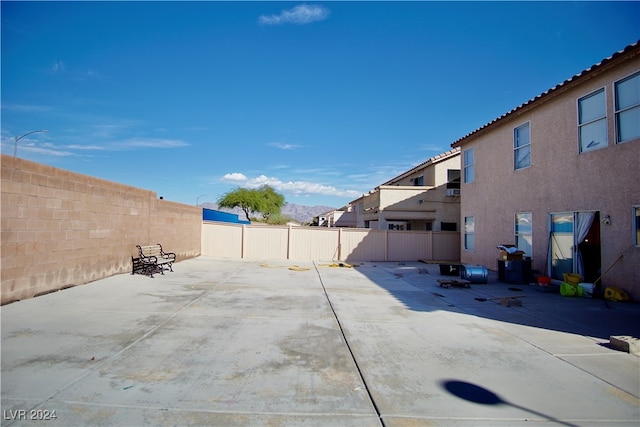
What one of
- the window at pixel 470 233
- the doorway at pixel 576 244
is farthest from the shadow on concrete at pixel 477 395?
the window at pixel 470 233

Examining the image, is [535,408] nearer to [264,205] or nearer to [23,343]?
[23,343]

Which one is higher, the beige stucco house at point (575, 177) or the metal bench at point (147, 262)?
the beige stucco house at point (575, 177)

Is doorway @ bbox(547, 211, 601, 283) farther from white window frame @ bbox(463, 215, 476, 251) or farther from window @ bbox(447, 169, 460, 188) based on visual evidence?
window @ bbox(447, 169, 460, 188)

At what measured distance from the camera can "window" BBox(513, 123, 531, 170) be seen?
12844mm

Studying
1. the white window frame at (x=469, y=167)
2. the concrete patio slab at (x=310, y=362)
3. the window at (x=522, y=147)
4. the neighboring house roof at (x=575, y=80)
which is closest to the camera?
the concrete patio slab at (x=310, y=362)

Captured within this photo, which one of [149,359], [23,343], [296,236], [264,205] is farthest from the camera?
[264,205]

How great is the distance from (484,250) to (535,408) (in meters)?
13.1

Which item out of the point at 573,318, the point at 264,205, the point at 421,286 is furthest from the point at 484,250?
the point at 264,205

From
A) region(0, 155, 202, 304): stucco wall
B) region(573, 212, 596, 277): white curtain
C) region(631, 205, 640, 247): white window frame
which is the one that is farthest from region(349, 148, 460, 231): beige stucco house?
region(0, 155, 202, 304): stucco wall

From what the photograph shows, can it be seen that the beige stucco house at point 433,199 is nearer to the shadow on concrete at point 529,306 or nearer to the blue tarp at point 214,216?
the shadow on concrete at point 529,306

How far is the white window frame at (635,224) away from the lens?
865 centimetres

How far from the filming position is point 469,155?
17.2m

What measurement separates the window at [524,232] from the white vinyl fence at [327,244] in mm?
7156

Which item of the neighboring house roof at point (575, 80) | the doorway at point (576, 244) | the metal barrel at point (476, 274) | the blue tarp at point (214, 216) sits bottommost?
the metal barrel at point (476, 274)
